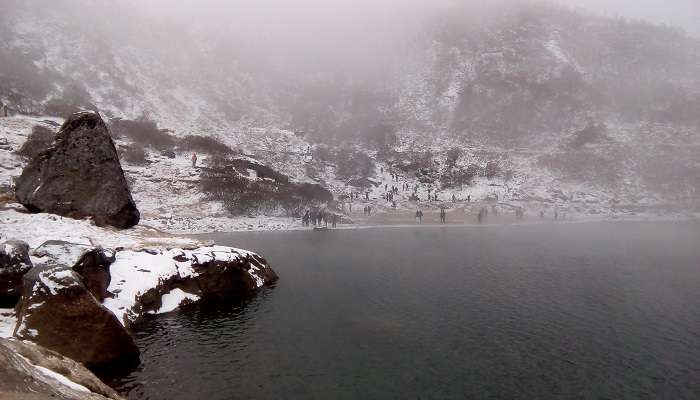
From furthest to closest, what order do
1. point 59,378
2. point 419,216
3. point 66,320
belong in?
point 419,216 → point 66,320 → point 59,378

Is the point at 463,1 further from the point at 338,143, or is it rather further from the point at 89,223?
the point at 89,223

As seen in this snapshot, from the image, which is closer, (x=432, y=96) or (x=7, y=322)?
(x=7, y=322)

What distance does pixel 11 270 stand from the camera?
17266 mm

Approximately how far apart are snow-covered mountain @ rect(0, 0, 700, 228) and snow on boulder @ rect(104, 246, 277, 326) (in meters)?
55.7

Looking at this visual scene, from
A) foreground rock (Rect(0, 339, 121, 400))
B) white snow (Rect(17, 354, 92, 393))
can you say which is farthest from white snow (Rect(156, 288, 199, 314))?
white snow (Rect(17, 354, 92, 393))

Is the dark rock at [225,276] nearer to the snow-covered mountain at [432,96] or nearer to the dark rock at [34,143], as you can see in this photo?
the dark rock at [34,143]

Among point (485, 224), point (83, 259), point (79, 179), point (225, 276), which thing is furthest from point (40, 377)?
point (485, 224)

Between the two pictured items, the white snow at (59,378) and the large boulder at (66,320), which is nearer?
the white snow at (59,378)

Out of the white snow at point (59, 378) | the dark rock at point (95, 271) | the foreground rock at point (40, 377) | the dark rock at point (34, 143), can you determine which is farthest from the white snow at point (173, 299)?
the dark rock at point (34, 143)

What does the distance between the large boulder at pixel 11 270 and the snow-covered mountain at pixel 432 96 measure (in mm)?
64100

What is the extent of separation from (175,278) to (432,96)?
360 feet

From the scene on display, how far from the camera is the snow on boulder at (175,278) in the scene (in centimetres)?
2117

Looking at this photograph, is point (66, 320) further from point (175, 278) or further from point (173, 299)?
point (175, 278)

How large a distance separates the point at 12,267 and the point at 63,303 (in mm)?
4292
